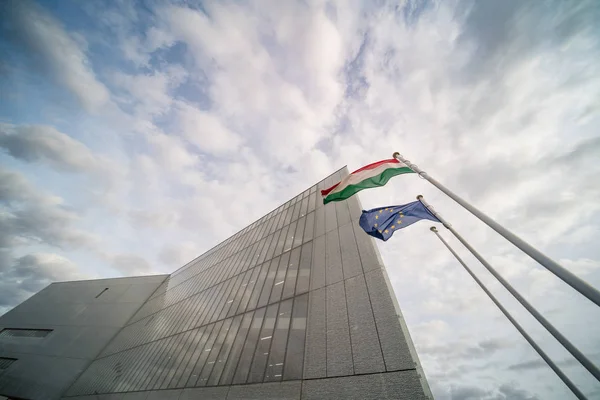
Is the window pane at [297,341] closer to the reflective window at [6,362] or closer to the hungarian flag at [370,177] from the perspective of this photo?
the hungarian flag at [370,177]

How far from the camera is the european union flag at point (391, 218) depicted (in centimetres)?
783

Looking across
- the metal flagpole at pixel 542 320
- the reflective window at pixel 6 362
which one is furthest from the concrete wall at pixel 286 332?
the reflective window at pixel 6 362

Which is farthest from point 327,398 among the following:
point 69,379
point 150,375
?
point 69,379

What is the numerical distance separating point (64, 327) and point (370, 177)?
35125 mm

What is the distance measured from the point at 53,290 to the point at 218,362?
39203 mm

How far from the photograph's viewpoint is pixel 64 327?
23234 millimetres

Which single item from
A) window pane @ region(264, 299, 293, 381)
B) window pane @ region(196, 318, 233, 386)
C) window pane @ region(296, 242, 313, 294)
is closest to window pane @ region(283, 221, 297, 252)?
window pane @ region(296, 242, 313, 294)

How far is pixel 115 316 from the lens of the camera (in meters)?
24.0

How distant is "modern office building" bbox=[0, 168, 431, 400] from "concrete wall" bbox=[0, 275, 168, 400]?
0.39ft

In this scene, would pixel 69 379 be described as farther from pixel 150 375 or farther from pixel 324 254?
pixel 324 254

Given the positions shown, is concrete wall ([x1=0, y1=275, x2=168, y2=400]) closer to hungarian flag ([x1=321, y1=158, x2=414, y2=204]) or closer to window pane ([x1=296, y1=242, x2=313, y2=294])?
window pane ([x1=296, y1=242, x2=313, y2=294])

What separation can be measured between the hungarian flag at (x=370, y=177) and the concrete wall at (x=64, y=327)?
25.5 meters

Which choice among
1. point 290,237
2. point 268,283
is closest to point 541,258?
point 268,283

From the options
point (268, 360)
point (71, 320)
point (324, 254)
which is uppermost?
point (71, 320)
